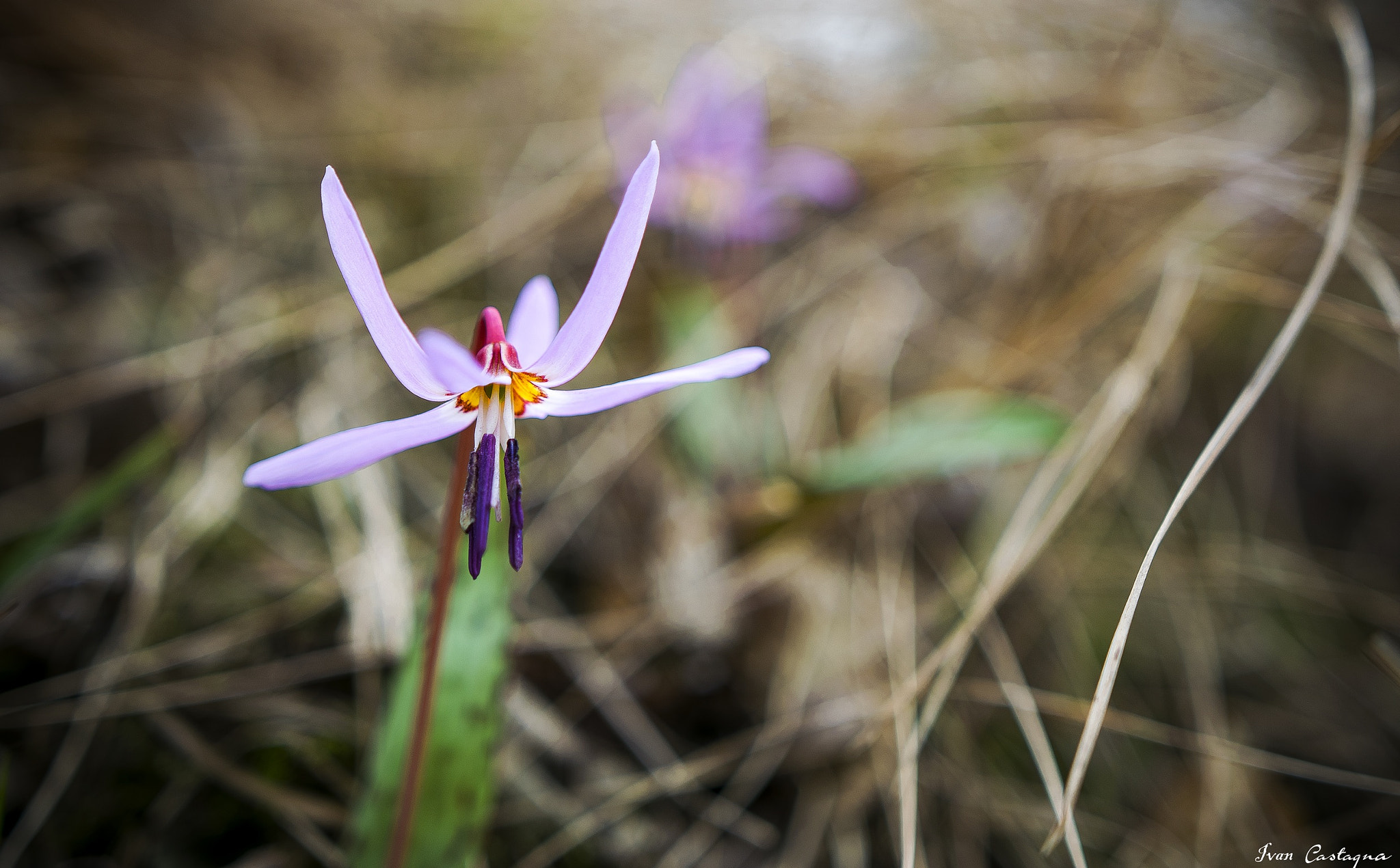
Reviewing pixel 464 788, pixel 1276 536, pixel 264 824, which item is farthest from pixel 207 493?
pixel 1276 536

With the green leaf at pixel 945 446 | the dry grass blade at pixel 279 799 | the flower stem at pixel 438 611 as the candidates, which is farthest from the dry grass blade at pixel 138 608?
the green leaf at pixel 945 446

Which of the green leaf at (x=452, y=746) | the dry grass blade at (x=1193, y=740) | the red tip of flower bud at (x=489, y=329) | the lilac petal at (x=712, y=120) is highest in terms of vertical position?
the lilac petal at (x=712, y=120)

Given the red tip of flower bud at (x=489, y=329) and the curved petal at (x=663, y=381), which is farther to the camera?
the red tip of flower bud at (x=489, y=329)

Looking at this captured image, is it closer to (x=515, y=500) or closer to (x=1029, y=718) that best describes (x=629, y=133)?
(x=515, y=500)

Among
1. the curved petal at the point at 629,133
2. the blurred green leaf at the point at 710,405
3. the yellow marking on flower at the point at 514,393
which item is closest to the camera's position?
the yellow marking on flower at the point at 514,393

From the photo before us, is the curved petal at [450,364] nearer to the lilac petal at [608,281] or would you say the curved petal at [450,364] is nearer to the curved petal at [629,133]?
the lilac petal at [608,281]

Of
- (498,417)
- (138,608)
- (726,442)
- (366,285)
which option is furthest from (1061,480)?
(138,608)
